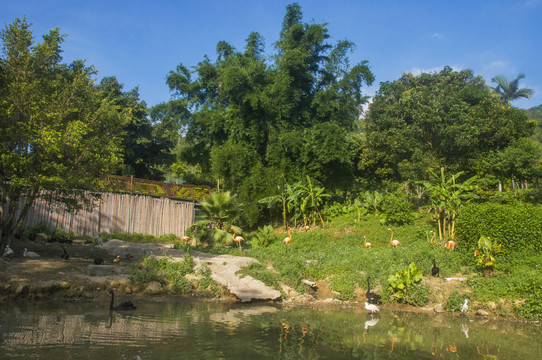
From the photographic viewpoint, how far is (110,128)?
47.0 feet

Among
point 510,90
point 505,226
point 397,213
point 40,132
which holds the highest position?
point 510,90

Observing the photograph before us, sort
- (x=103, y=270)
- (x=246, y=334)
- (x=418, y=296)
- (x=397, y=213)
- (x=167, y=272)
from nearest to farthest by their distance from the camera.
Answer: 1. (x=246, y=334)
2. (x=418, y=296)
3. (x=103, y=270)
4. (x=167, y=272)
5. (x=397, y=213)

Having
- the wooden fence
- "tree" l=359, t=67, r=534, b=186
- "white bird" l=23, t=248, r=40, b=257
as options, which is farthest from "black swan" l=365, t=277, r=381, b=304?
"tree" l=359, t=67, r=534, b=186

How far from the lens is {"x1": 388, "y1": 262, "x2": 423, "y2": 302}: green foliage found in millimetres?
12234

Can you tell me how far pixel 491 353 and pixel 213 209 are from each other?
14.0 m

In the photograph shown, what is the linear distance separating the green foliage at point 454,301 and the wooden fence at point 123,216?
14.6 m

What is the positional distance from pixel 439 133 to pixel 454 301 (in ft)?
48.7

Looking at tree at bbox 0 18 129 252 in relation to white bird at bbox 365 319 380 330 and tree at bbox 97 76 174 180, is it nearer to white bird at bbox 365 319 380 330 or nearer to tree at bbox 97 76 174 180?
white bird at bbox 365 319 380 330

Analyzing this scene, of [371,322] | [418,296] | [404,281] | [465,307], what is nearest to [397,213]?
[404,281]

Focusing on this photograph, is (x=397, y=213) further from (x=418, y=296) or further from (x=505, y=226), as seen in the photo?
(x=418, y=296)

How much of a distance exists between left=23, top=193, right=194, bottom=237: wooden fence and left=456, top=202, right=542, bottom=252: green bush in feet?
49.8

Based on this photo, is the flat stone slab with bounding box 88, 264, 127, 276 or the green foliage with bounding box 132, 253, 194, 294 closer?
the flat stone slab with bounding box 88, 264, 127, 276

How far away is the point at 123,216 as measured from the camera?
72.3 ft

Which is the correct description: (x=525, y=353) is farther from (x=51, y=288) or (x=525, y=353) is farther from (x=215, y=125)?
(x=215, y=125)
